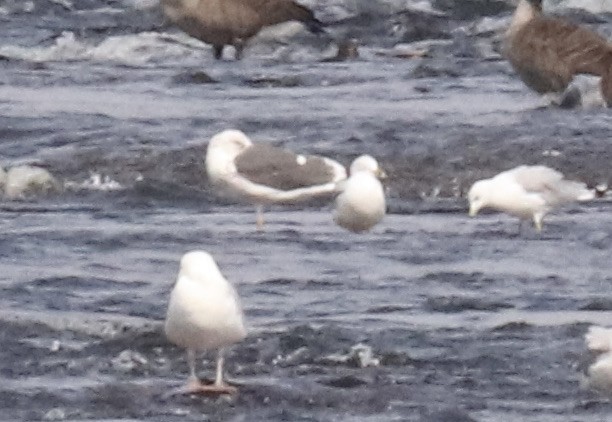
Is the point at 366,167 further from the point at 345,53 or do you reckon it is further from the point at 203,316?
the point at 345,53

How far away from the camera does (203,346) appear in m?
6.76

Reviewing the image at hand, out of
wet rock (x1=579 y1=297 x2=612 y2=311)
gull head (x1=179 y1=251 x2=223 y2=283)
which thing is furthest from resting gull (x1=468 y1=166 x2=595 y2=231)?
gull head (x1=179 y1=251 x2=223 y2=283)

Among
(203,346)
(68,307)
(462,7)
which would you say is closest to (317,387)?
(203,346)

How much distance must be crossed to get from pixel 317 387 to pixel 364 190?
10.9ft

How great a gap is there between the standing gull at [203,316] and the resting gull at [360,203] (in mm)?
2961

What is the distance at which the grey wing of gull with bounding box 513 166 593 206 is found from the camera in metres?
10.4

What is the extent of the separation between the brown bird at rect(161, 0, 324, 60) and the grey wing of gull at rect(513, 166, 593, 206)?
7127 mm

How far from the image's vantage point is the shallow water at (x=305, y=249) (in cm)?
682

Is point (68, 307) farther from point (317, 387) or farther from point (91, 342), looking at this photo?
point (317, 387)

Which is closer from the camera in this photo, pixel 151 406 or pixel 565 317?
pixel 151 406

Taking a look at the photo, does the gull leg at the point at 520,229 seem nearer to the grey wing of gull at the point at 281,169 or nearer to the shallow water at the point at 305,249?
the shallow water at the point at 305,249

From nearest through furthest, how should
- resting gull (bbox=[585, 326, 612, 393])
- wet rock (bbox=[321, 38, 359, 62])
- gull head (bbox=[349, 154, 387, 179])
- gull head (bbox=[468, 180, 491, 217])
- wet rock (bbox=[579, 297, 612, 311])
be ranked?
resting gull (bbox=[585, 326, 612, 393]) → wet rock (bbox=[579, 297, 612, 311]) → gull head (bbox=[468, 180, 491, 217]) → gull head (bbox=[349, 154, 387, 179]) → wet rock (bbox=[321, 38, 359, 62])

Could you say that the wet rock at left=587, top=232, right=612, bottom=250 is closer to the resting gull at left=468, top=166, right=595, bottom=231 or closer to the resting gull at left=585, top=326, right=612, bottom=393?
the resting gull at left=468, top=166, right=595, bottom=231

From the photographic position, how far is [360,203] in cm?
Answer: 977
